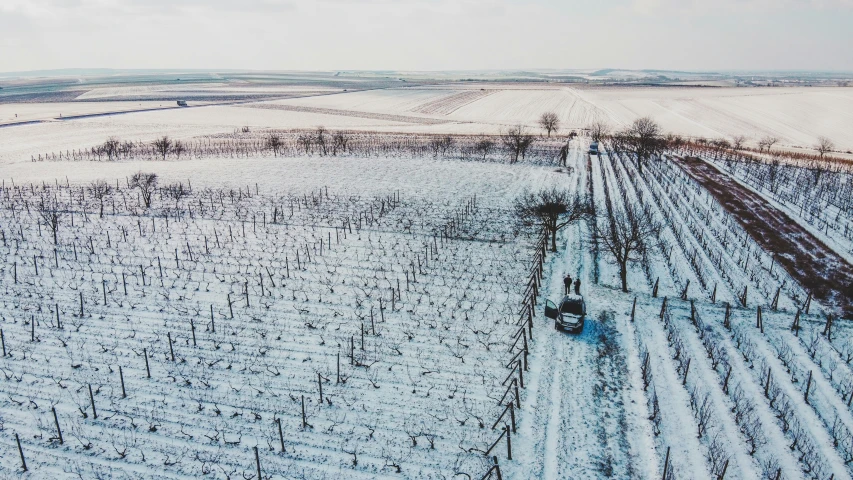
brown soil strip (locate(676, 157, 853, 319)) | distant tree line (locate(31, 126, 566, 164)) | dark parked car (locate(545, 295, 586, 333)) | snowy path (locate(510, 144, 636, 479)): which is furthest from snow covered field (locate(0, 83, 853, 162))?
snowy path (locate(510, 144, 636, 479))

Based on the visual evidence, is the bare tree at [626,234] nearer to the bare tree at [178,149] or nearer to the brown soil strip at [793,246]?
the brown soil strip at [793,246]

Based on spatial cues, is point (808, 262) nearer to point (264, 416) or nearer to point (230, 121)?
point (264, 416)

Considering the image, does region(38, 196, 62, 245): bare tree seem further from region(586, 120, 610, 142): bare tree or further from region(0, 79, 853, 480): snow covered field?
region(586, 120, 610, 142): bare tree

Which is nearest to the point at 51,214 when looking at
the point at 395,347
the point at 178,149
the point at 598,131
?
the point at 395,347

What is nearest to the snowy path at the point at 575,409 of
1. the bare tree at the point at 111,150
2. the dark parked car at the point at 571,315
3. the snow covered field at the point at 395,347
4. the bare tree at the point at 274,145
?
the snow covered field at the point at 395,347

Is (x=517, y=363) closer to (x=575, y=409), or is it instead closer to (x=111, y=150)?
(x=575, y=409)

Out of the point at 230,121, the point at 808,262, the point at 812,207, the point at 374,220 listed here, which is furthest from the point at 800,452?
the point at 230,121
